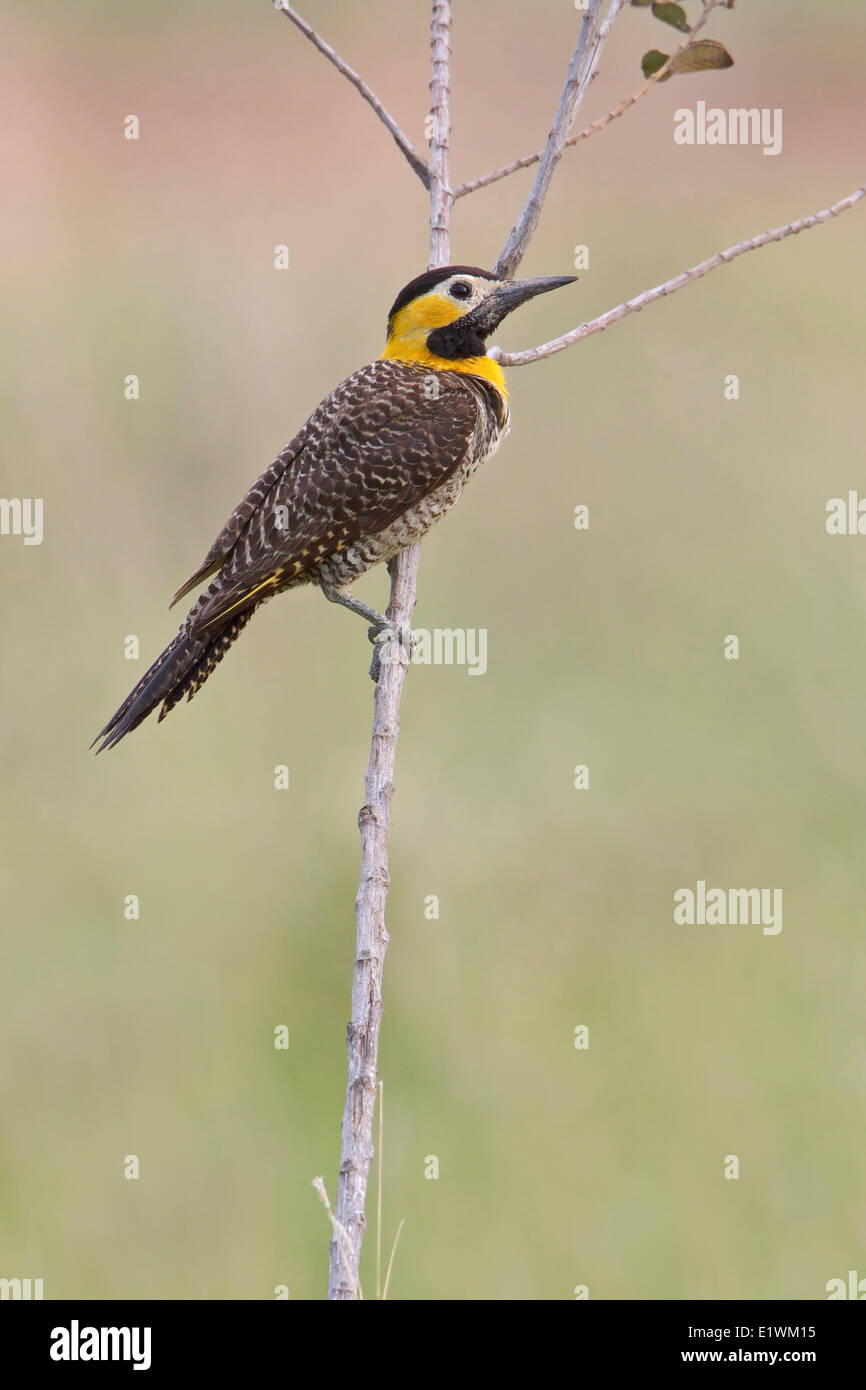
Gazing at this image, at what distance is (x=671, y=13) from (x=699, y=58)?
118 mm

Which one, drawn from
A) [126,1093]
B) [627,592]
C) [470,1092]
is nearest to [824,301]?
[627,592]

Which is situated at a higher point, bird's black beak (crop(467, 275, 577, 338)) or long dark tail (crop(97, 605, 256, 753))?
bird's black beak (crop(467, 275, 577, 338))

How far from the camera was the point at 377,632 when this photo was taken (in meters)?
3.72

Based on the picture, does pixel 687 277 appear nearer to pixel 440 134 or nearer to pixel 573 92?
pixel 573 92

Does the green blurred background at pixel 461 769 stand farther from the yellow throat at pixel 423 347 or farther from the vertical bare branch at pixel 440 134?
the vertical bare branch at pixel 440 134

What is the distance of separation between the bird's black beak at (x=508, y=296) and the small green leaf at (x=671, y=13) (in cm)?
62

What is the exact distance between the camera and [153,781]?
5102mm

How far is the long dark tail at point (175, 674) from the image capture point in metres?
3.04

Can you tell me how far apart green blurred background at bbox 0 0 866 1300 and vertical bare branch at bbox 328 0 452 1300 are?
68.6 inches

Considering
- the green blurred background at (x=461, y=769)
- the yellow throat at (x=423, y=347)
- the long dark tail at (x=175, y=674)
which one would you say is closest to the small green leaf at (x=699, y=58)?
the yellow throat at (x=423, y=347)

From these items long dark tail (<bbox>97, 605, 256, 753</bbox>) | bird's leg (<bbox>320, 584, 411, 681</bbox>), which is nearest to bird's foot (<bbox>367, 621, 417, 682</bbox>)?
bird's leg (<bbox>320, 584, 411, 681</bbox>)

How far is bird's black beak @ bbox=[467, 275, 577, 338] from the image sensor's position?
332 centimetres

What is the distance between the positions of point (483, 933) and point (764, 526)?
8.16 feet

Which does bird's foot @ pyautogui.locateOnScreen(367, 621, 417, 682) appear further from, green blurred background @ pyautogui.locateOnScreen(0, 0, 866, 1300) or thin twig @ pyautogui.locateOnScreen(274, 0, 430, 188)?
green blurred background @ pyautogui.locateOnScreen(0, 0, 866, 1300)
